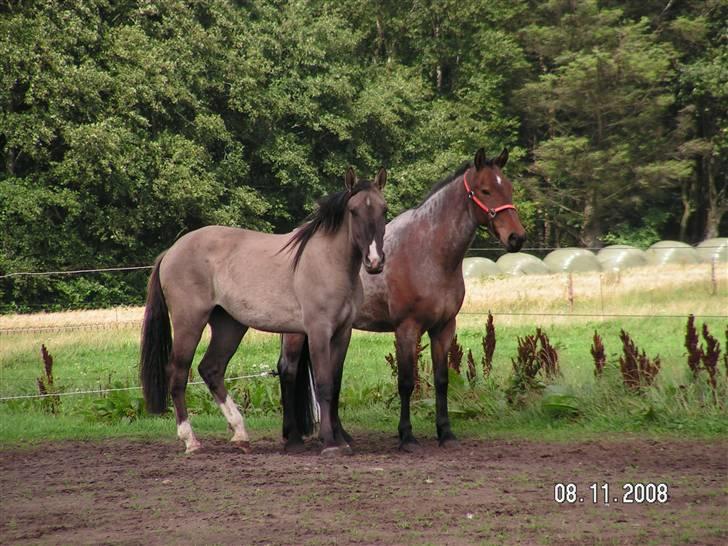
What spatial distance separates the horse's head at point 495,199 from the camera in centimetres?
876

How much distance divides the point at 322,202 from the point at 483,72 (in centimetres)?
3942

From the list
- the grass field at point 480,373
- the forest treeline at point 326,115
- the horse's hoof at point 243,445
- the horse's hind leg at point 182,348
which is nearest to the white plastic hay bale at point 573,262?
the forest treeline at point 326,115

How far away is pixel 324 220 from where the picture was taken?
29.6 feet

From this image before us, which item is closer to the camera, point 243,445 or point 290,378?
point 243,445

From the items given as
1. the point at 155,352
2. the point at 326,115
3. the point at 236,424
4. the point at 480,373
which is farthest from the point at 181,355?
the point at 326,115

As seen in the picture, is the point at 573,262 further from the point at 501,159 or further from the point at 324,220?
the point at 324,220

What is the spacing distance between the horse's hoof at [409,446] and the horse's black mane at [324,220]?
1.78 metres

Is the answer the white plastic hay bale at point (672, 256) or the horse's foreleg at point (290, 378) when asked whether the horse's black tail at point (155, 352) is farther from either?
the white plastic hay bale at point (672, 256)

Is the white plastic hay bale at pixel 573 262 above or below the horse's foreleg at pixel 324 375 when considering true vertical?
above

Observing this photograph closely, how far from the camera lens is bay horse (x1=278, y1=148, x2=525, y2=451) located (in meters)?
8.94

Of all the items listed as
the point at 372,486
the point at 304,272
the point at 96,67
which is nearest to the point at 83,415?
the point at 304,272

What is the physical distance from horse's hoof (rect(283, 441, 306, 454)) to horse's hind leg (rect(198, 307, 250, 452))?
1.11ft

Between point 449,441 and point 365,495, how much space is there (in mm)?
2362

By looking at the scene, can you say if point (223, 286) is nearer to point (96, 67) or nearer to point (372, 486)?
point (372, 486)
